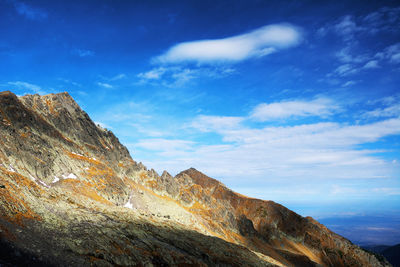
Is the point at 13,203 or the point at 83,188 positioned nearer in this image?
the point at 13,203

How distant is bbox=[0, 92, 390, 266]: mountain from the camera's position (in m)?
35.9

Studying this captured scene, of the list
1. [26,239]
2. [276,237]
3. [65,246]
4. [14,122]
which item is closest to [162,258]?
[65,246]

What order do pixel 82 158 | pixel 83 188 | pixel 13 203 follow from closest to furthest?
pixel 13 203, pixel 83 188, pixel 82 158

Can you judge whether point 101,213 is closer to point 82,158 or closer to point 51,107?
point 82,158

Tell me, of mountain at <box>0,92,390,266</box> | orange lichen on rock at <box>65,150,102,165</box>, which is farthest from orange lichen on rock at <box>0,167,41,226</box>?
orange lichen on rock at <box>65,150,102,165</box>

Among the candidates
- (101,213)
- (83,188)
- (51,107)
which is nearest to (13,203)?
(101,213)

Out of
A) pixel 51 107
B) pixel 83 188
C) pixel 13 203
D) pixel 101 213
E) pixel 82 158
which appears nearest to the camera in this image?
pixel 13 203

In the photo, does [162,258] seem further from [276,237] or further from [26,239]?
[276,237]

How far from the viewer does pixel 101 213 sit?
53594mm

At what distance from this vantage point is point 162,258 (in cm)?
4494

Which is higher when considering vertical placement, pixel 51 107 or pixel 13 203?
pixel 51 107

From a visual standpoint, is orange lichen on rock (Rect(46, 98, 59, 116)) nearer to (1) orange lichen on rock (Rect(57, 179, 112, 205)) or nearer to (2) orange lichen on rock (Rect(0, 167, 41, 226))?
(1) orange lichen on rock (Rect(57, 179, 112, 205))

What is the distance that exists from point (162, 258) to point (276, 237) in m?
141

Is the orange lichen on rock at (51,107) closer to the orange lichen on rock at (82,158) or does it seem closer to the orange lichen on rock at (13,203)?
the orange lichen on rock at (82,158)
